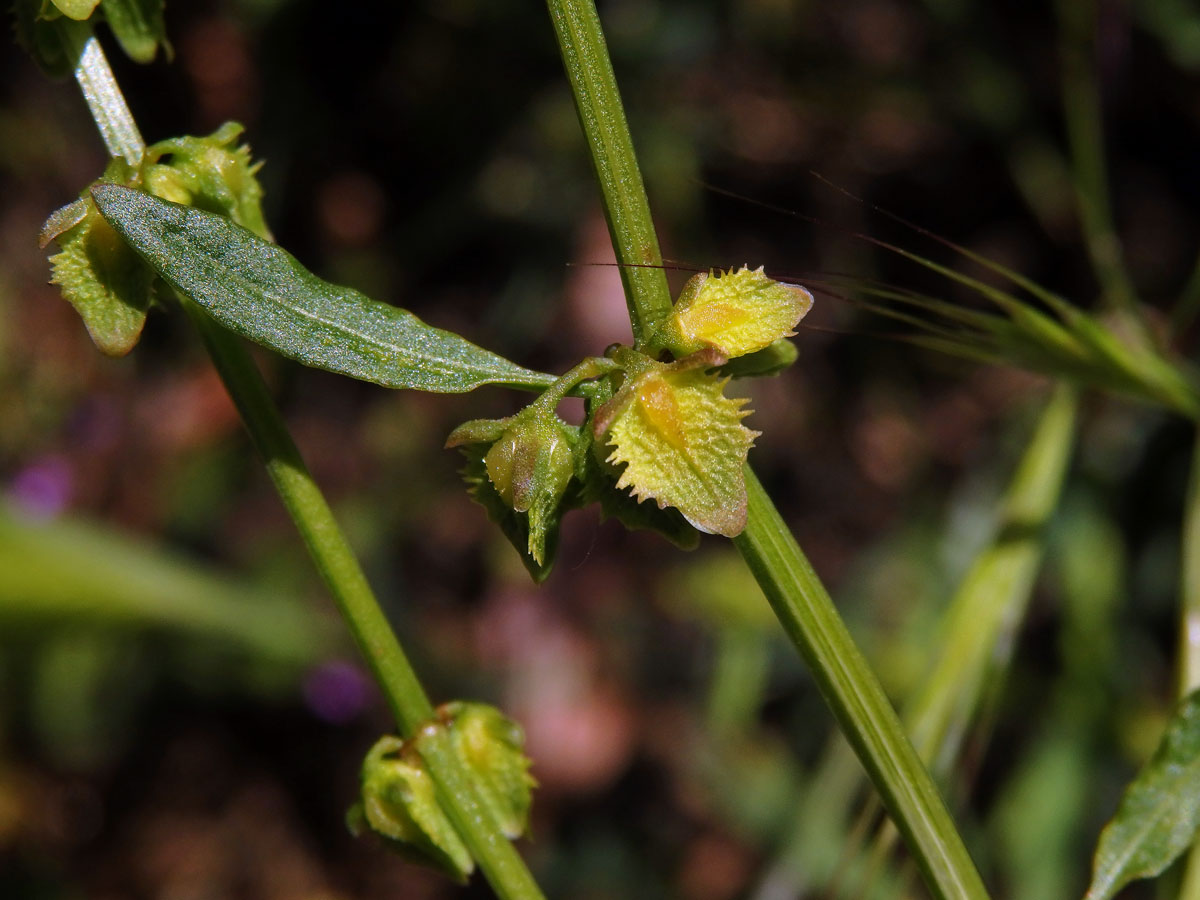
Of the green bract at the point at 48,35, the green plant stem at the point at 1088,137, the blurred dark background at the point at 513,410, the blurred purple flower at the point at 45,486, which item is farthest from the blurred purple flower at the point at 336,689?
the green bract at the point at 48,35

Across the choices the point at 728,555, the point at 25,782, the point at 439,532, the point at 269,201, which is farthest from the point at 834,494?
the point at 25,782

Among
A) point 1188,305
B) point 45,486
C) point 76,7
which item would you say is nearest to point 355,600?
point 76,7

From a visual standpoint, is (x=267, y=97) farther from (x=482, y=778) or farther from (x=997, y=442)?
(x=482, y=778)

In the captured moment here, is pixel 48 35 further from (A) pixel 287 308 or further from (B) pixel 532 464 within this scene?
(B) pixel 532 464

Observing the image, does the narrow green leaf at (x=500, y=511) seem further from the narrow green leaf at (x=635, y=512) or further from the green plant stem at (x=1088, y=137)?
the green plant stem at (x=1088, y=137)

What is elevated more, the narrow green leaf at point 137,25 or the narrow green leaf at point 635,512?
the narrow green leaf at point 137,25
